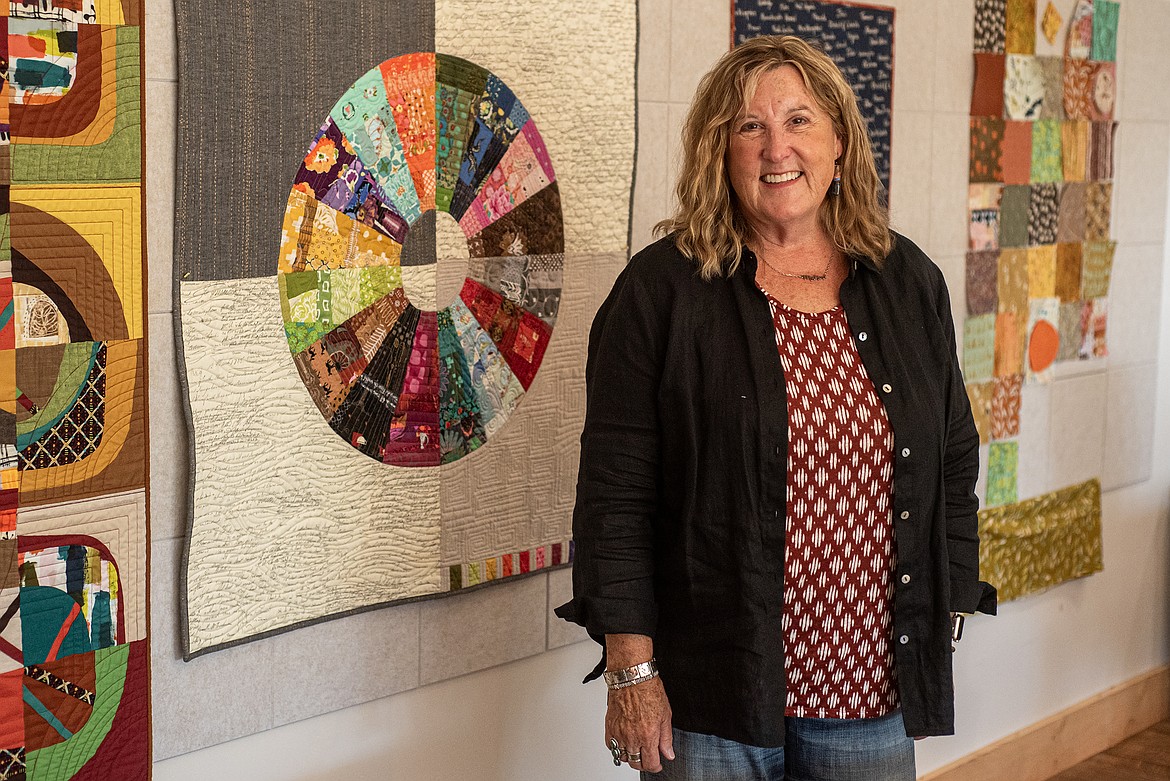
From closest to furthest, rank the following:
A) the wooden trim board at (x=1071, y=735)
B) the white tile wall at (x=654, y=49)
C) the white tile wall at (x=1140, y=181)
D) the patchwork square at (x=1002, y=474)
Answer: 1. the white tile wall at (x=654, y=49)
2. the patchwork square at (x=1002, y=474)
3. the wooden trim board at (x=1071, y=735)
4. the white tile wall at (x=1140, y=181)

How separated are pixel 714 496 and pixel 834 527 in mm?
150

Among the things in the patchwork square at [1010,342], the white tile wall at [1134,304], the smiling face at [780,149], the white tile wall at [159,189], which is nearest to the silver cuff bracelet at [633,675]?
the smiling face at [780,149]

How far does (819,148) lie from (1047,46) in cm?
153

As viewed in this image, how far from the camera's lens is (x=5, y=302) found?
144 centimetres

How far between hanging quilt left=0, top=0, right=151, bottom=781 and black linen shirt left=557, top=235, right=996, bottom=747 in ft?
1.81

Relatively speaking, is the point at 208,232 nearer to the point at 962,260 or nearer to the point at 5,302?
the point at 5,302


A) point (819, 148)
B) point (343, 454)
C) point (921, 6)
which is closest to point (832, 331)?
point (819, 148)

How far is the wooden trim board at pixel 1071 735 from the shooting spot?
2.98 metres

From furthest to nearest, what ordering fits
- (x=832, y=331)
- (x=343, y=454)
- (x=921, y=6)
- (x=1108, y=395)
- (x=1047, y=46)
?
(x=1108, y=395)
(x=1047, y=46)
(x=921, y=6)
(x=343, y=454)
(x=832, y=331)

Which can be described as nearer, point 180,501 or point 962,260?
point 180,501

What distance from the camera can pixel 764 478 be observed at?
4.98 feet

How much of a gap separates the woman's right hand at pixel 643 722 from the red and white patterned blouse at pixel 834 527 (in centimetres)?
16

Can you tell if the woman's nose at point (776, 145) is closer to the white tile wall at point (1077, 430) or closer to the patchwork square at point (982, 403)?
the patchwork square at point (982, 403)

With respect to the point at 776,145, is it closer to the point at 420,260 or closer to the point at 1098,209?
the point at 420,260
